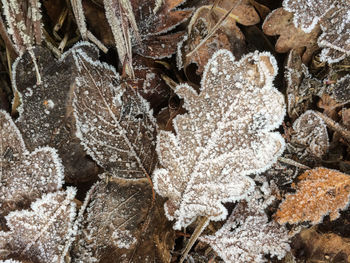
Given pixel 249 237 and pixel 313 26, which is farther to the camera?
pixel 249 237

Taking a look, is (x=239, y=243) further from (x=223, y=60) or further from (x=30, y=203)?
(x=30, y=203)

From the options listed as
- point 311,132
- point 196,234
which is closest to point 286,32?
point 311,132

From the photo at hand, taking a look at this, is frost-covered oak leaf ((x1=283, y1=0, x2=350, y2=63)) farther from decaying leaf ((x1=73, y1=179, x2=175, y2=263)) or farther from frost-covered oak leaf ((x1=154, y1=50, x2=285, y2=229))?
decaying leaf ((x1=73, y1=179, x2=175, y2=263))

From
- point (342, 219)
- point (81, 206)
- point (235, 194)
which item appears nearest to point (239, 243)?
point (235, 194)

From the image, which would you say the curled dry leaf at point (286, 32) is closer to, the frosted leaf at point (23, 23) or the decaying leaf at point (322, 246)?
the decaying leaf at point (322, 246)

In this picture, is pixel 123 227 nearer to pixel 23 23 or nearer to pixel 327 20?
pixel 23 23

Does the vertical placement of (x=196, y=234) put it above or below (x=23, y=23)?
below
